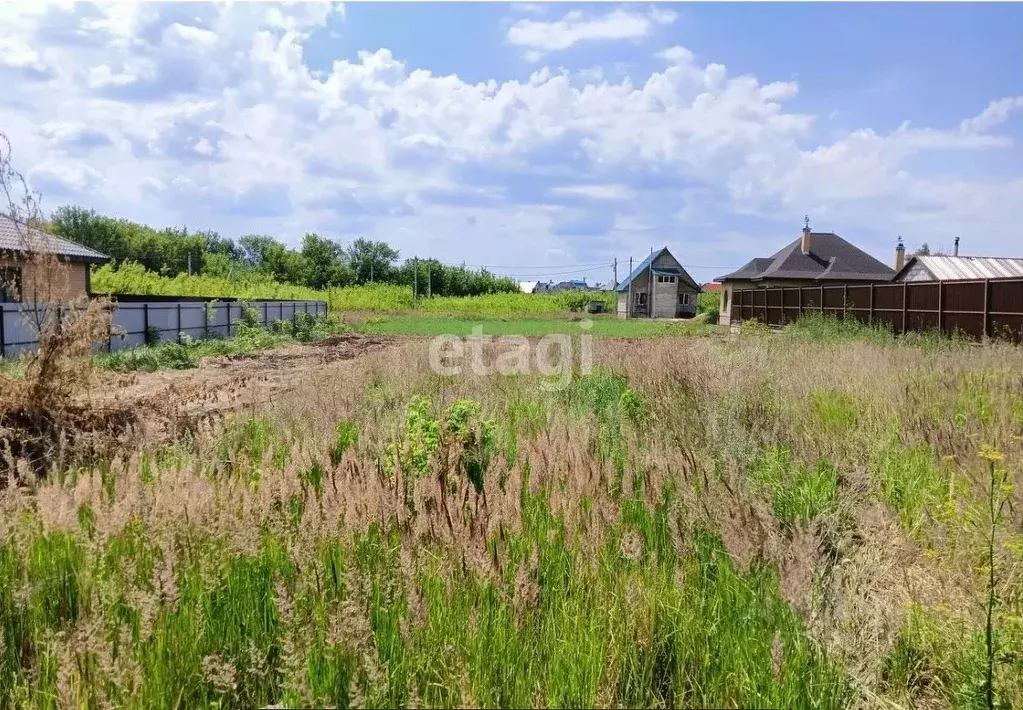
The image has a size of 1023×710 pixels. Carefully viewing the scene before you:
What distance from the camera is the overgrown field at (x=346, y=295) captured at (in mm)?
34625

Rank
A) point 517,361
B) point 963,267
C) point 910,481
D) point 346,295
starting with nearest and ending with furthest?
point 910,481
point 517,361
point 963,267
point 346,295

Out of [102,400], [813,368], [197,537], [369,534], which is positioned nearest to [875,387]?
[813,368]

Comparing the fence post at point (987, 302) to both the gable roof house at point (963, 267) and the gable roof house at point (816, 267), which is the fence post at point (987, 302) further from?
the gable roof house at point (816, 267)

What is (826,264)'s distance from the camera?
44.1 metres

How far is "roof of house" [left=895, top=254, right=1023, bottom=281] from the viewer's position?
26.9 m

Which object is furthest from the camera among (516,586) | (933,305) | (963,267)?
(963,267)

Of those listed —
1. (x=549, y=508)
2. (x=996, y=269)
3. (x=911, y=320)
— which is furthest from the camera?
(x=996, y=269)

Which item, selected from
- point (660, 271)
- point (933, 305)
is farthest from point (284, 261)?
point (933, 305)

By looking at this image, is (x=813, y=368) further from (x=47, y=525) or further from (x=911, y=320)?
(x=911, y=320)

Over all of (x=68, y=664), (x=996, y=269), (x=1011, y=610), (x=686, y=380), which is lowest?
(x=1011, y=610)

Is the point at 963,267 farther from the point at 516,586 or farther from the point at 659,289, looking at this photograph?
Answer: the point at 659,289

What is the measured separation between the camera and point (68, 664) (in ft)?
A: 6.38

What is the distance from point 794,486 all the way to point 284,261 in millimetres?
76341

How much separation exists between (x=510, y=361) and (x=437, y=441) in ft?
23.6
